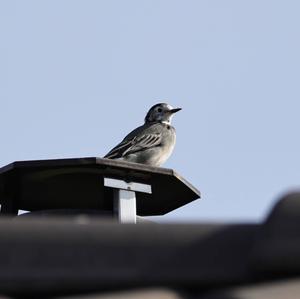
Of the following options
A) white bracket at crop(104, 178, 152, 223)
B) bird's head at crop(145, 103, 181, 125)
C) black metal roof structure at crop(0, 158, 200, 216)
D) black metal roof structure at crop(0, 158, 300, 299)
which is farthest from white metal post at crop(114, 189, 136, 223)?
bird's head at crop(145, 103, 181, 125)

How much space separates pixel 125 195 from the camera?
987cm

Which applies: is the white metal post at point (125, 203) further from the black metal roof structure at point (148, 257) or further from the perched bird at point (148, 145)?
the black metal roof structure at point (148, 257)

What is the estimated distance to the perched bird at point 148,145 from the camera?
50.5 feet

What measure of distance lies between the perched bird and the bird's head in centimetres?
79

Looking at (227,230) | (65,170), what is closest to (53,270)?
(227,230)

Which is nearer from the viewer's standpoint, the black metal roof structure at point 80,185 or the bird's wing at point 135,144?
the black metal roof structure at point 80,185

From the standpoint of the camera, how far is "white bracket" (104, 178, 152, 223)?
956 cm

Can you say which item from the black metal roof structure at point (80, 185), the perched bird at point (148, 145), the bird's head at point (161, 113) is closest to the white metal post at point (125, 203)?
the black metal roof structure at point (80, 185)

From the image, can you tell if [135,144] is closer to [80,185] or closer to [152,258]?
[80,185]

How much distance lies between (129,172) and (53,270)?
7.34 metres

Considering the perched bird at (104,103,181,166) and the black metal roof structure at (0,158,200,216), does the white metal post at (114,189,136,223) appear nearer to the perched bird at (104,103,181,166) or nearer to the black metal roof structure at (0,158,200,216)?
the black metal roof structure at (0,158,200,216)

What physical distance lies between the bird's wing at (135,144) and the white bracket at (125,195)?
16.9ft

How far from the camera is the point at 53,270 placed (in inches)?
87.4

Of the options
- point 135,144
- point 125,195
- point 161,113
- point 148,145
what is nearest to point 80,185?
point 125,195
